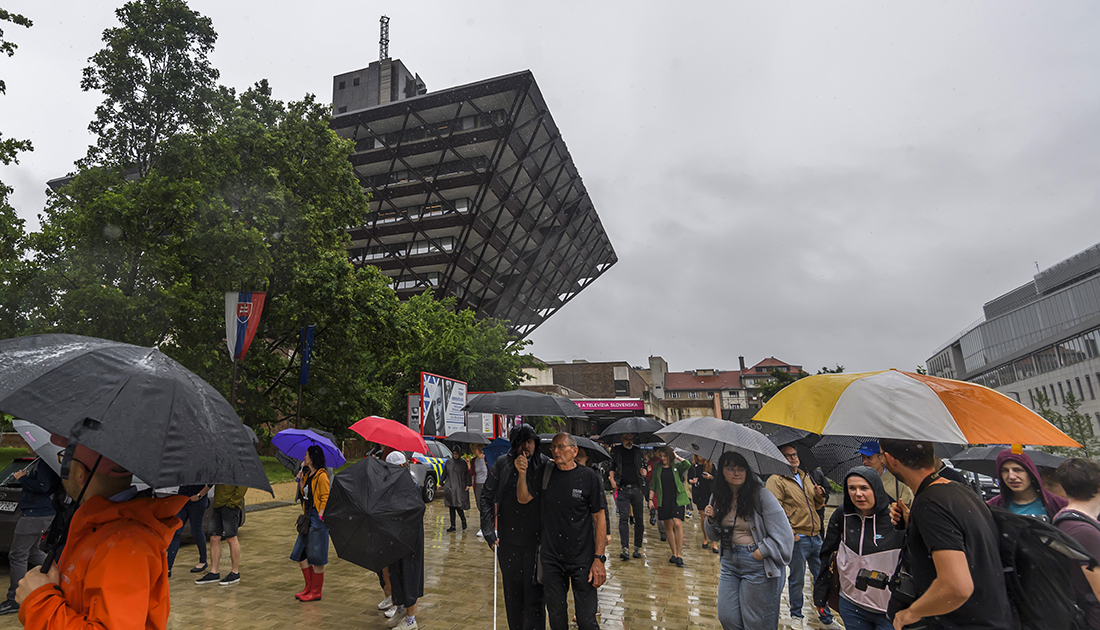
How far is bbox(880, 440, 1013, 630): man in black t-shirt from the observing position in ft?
7.57

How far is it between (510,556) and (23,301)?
16354mm

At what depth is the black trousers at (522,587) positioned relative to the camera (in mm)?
4461

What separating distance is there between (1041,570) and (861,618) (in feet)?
4.79

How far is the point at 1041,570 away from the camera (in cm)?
231

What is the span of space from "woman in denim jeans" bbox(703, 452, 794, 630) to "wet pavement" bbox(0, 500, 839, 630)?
2032mm

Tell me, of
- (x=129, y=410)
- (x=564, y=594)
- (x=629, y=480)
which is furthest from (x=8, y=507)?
(x=629, y=480)

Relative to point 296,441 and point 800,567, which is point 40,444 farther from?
point 800,567

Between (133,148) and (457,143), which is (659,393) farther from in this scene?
(133,148)

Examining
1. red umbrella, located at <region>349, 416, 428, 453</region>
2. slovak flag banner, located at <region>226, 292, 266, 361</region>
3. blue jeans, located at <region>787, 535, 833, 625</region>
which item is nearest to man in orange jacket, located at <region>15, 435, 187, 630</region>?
red umbrella, located at <region>349, 416, 428, 453</region>

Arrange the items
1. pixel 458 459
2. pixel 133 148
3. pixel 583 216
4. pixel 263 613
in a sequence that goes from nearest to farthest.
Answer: pixel 263 613 → pixel 458 459 → pixel 133 148 → pixel 583 216

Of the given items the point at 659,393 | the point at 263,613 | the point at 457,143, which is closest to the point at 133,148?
the point at 263,613

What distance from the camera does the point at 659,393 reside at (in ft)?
239

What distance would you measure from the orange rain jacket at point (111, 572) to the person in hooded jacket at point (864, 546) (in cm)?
364

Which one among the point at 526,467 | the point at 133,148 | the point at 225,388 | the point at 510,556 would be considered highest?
the point at 133,148
